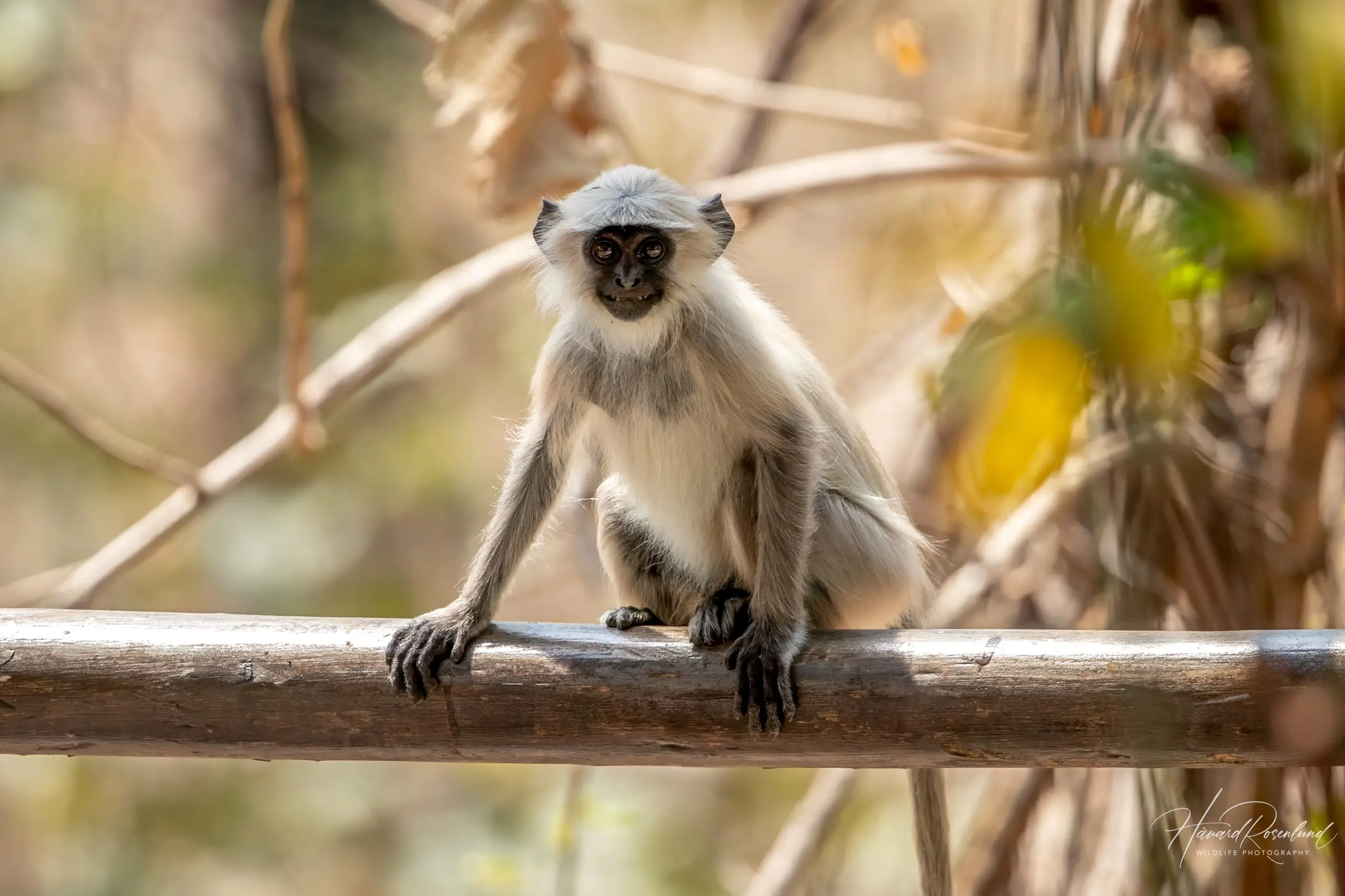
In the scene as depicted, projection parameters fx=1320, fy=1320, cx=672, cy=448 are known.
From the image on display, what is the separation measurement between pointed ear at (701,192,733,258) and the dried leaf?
119 centimetres

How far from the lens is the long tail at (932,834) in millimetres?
3645

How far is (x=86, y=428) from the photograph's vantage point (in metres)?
4.49

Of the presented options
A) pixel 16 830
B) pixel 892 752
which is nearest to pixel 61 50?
pixel 16 830

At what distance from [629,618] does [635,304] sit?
92 centimetres

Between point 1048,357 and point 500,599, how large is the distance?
2699 millimetres

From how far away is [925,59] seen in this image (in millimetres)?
6336

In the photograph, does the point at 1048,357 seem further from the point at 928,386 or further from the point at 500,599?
the point at 928,386

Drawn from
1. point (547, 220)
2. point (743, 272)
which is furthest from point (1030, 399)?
point (743, 272)

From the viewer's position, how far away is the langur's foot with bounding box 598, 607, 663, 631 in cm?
379

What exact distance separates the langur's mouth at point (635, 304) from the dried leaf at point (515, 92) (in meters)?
1.37

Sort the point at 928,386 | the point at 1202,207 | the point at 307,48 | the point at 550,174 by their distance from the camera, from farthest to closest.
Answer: the point at 307,48, the point at 550,174, the point at 928,386, the point at 1202,207

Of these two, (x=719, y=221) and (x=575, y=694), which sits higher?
(x=719, y=221)

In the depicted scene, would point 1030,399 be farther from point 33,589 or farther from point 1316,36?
point 33,589

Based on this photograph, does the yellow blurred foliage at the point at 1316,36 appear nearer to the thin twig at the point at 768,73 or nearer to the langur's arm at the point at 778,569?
the langur's arm at the point at 778,569
